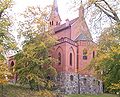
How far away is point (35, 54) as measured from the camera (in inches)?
1490

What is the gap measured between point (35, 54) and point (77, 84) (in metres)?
9.45

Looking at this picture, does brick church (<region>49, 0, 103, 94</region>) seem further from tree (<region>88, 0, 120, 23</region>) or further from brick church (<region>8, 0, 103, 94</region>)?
tree (<region>88, 0, 120, 23</region>)

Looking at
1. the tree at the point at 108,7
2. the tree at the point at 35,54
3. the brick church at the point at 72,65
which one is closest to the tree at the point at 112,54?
the tree at the point at 108,7

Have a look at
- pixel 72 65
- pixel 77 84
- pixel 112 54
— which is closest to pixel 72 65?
pixel 72 65

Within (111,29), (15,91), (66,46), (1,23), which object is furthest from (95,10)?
(66,46)

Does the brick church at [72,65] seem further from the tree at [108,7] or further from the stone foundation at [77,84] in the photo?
the tree at [108,7]

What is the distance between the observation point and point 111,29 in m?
13.9

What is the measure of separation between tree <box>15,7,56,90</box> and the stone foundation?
292 cm

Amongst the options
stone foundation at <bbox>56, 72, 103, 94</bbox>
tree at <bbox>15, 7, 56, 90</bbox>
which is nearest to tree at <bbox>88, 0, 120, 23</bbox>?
tree at <bbox>15, 7, 56, 90</bbox>

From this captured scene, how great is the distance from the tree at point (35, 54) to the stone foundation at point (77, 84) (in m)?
2.92

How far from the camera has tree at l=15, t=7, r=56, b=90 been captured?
3722 cm

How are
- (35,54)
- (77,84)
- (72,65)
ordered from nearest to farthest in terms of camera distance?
(35,54), (77,84), (72,65)

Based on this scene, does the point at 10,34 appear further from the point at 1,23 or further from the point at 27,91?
the point at 27,91

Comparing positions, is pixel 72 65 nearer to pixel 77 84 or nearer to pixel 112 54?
pixel 77 84
